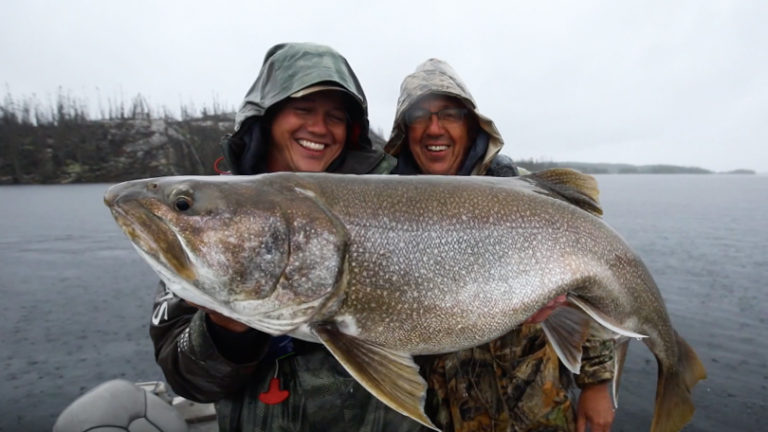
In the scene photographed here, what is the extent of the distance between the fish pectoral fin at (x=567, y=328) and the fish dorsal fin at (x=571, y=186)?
0.61 meters

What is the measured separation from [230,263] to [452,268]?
40.5 inches

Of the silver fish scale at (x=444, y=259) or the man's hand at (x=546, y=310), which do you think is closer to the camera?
the silver fish scale at (x=444, y=259)

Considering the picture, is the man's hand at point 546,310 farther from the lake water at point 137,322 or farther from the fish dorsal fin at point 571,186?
the lake water at point 137,322

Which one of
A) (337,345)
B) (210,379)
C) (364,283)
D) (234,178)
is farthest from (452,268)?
(210,379)

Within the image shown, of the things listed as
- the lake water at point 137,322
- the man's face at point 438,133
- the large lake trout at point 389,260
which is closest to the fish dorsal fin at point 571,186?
the large lake trout at point 389,260

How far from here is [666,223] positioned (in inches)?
1004

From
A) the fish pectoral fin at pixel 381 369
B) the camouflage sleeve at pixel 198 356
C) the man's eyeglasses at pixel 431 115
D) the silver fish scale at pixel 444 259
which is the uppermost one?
the man's eyeglasses at pixel 431 115

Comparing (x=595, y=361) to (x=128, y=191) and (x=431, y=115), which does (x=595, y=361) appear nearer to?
(x=431, y=115)

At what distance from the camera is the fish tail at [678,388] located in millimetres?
2826

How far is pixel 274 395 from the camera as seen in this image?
2486 mm

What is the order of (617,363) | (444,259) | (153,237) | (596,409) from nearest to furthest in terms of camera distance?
(153,237), (444,259), (617,363), (596,409)

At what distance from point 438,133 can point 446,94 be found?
30 centimetres

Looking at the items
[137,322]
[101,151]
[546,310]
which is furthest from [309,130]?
[101,151]

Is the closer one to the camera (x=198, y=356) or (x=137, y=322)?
(x=198, y=356)
